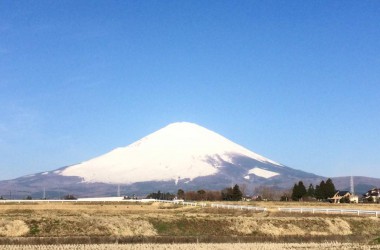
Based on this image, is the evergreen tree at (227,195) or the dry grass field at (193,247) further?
the evergreen tree at (227,195)

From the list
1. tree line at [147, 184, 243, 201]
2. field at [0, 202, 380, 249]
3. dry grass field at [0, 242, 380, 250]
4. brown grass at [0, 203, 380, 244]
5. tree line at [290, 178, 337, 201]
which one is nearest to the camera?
dry grass field at [0, 242, 380, 250]

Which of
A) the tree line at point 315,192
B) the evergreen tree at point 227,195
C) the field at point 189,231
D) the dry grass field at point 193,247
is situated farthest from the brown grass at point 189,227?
the evergreen tree at point 227,195

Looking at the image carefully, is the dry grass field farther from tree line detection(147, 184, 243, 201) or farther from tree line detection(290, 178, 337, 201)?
tree line detection(290, 178, 337, 201)

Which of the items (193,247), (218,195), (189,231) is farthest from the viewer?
(218,195)

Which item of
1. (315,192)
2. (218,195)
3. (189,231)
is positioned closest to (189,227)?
(189,231)

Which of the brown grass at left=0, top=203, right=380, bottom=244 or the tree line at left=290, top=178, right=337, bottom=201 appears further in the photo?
the tree line at left=290, top=178, right=337, bottom=201

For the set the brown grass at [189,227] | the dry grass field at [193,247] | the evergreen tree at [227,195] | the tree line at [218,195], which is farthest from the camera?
the evergreen tree at [227,195]

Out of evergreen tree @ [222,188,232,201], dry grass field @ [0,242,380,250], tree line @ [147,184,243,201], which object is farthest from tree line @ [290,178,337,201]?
dry grass field @ [0,242,380,250]

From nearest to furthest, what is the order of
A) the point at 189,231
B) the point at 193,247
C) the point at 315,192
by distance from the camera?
the point at 193,247
the point at 189,231
the point at 315,192

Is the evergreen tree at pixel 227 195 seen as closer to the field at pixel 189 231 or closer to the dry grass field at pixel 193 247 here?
the field at pixel 189 231

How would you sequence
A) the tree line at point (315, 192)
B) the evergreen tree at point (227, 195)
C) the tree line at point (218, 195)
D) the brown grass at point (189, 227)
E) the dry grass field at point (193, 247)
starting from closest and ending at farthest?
the dry grass field at point (193, 247) < the brown grass at point (189, 227) < the tree line at point (218, 195) < the tree line at point (315, 192) < the evergreen tree at point (227, 195)

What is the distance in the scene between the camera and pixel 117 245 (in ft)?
123

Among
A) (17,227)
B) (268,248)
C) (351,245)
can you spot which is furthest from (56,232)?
(351,245)

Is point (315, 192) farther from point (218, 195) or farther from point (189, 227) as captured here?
point (189, 227)
